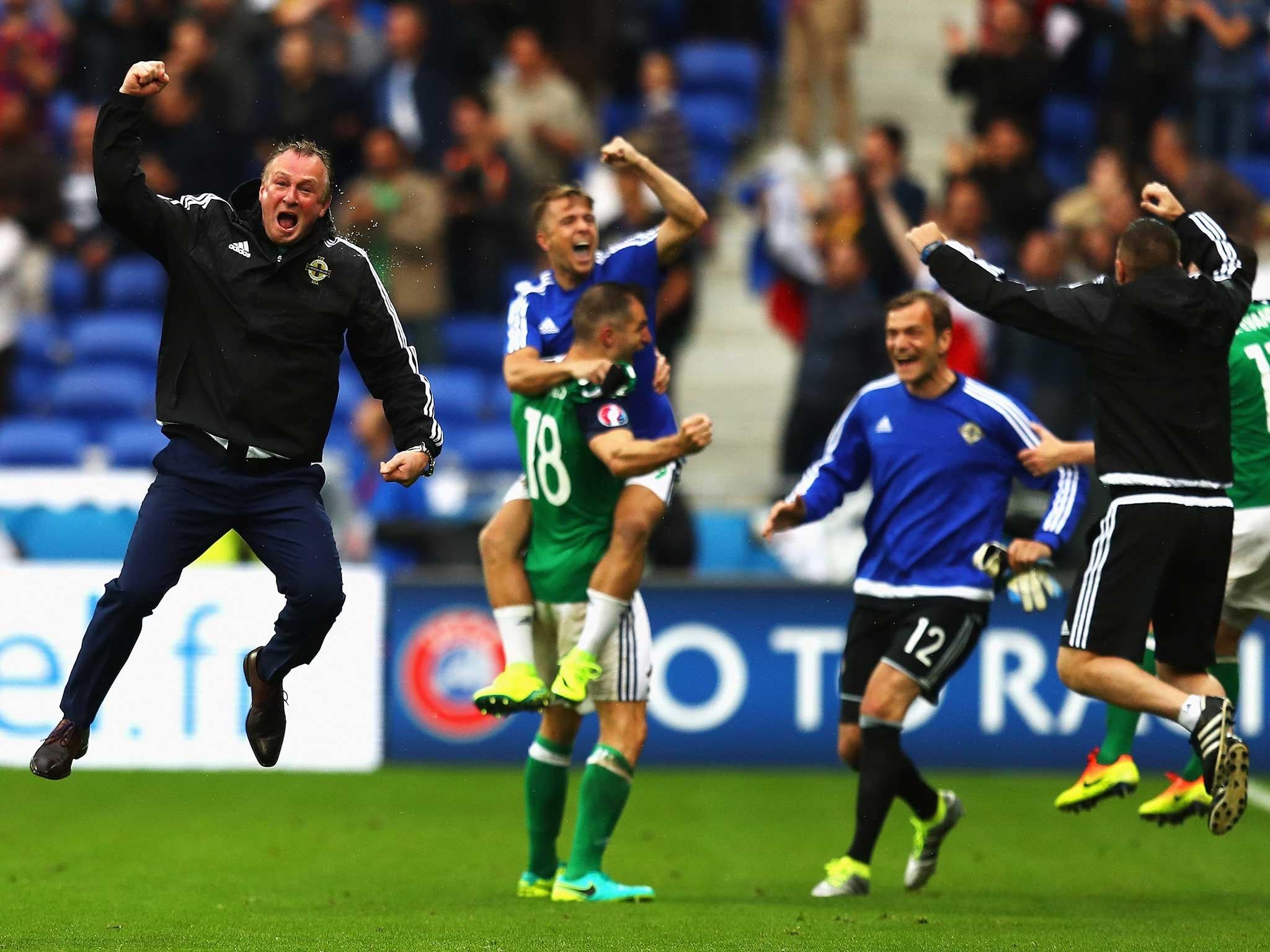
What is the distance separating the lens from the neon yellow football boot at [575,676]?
28.0 feet

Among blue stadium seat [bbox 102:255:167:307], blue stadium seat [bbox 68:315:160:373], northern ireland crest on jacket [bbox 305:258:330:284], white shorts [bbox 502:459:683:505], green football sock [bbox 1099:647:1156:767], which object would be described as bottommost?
green football sock [bbox 1099:647:1156:767]

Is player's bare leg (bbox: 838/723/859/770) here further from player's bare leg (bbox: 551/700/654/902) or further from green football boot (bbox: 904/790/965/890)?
player's bare leg (bbox: 551/700/654/902)

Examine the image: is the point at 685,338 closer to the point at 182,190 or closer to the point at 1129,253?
the point at 182,190

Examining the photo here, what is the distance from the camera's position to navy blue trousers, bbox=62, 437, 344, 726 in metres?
7.82

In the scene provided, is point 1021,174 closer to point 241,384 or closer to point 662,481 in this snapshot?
point 662,481

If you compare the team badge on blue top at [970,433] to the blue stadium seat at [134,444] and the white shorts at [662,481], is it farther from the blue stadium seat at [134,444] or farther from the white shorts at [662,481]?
the blue stadium seat at [134,444]

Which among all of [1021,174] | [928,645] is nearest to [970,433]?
[928,645]

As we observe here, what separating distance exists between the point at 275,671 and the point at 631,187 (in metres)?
7.83

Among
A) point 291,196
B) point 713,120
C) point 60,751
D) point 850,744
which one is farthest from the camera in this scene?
point 713,120

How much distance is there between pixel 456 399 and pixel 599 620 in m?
7.48

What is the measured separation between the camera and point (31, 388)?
17500 mm

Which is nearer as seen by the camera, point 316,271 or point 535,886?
point 316,271

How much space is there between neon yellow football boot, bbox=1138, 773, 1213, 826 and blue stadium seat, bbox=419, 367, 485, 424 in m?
8.06

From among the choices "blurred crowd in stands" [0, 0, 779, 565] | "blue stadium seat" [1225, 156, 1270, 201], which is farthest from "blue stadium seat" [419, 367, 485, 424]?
"blue stadium seat" [1225, 156, 1270, 201]
